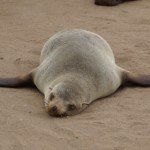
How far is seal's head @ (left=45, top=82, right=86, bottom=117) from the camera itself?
5562mm

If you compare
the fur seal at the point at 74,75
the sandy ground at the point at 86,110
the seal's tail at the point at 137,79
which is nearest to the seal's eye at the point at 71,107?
the fur seal at the point at 74,75

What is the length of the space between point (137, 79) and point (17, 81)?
133cm

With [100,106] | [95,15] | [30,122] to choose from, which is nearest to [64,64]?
[100,106]

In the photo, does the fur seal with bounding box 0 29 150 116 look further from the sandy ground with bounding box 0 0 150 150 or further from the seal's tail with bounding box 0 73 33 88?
the sandy ground with bounding box 0 0 150 150

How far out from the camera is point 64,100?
220 inches

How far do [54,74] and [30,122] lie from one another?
92 centimetres

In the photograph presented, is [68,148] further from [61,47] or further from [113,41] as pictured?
[113,41]

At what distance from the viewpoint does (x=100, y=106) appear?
592 cm

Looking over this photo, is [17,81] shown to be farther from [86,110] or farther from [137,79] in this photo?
[137,79]

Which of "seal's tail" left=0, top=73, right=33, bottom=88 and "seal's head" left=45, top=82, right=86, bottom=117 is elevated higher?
"seal's head" left=45, top=82, right=86, bottom=117

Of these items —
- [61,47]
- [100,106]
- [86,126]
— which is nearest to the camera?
[86,126]

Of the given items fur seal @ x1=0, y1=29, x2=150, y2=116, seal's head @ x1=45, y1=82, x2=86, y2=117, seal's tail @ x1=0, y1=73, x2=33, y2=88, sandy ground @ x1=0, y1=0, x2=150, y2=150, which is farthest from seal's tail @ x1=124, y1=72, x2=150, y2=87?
seal's tail @ x1=0, y1=73, x2=33, y2=88

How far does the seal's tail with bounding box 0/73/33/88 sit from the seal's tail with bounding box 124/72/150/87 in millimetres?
1077

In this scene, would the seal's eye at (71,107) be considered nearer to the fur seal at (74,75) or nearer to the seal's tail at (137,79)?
the fur seal at (74,75)
